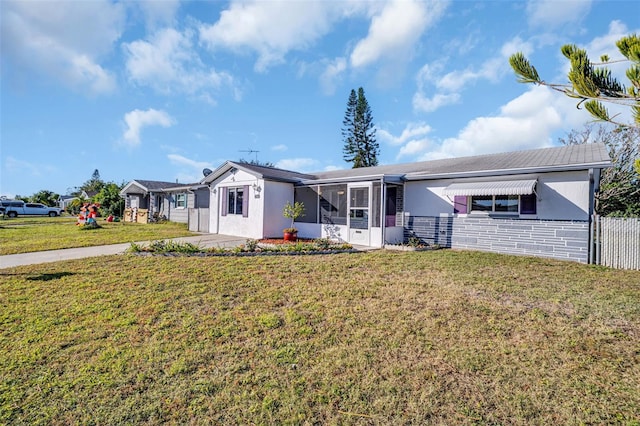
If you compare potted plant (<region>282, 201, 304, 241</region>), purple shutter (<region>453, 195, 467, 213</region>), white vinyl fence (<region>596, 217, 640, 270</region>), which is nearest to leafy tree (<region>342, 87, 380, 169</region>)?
potted plant (<region>282, 201, 304, 241</region>)

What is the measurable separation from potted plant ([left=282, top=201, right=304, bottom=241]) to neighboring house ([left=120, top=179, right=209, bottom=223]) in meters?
9.51

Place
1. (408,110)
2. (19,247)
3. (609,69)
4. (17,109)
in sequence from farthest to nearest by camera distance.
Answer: (408,110), (17,109), (19,247), (609,69)

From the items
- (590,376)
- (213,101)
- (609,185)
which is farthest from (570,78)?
(609,185)

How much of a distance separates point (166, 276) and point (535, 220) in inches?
510

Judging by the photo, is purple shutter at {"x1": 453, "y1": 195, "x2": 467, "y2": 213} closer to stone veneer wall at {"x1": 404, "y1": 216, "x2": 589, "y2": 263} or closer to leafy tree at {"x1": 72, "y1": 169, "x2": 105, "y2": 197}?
stone veneer wall at {"x1": 404, "y1": 216, "x2": 589, "y2": 263}

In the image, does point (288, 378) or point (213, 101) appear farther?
point (213, 101)

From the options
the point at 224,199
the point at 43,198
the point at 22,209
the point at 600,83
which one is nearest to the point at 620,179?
the point at 600,83

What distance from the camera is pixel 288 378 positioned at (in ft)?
12.9

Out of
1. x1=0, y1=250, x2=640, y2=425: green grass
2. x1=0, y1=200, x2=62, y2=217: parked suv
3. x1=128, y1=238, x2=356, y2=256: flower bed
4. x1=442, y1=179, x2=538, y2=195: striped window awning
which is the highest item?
x1=442, y1=179, x2=538, y2=195: striped window awning

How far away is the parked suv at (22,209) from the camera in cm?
3628

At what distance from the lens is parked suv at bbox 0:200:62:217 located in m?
36.3

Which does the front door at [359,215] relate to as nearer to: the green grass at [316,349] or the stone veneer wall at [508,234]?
the stone veneer wall at [508,234]

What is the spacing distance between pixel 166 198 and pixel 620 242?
33.4 m

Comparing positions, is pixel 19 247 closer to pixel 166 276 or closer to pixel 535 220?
pixel 166 276
